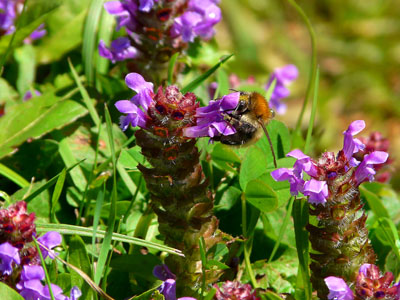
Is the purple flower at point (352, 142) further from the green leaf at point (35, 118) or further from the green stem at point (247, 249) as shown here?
the green leaf at point (35, 118)

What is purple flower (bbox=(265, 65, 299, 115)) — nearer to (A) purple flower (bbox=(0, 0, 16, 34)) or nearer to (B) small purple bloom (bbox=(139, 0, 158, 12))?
(B) small purple bloom (bbox=(139, 0, 158, 12))

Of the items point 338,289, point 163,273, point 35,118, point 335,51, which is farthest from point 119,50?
point 335,51

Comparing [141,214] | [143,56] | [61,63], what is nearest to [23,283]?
[141,214]

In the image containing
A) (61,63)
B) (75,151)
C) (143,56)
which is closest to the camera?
(75,151)

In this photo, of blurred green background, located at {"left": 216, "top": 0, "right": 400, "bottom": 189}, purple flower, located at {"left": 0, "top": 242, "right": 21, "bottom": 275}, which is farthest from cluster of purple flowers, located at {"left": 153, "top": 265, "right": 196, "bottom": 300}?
blurred green background, located at {"left": 216, "top": 0, "right": 400, "bottom": 189}

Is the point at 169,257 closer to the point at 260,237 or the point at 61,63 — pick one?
the point at 260,237

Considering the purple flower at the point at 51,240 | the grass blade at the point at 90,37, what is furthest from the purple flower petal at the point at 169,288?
the grass blade at the point at 90,37
